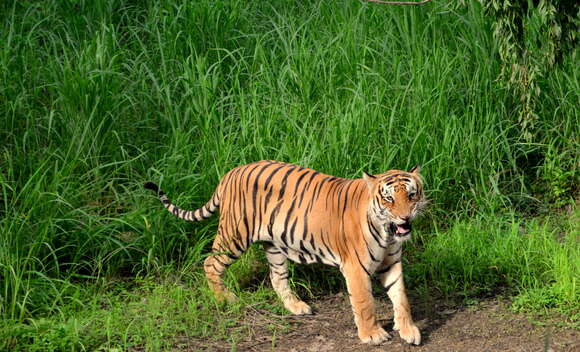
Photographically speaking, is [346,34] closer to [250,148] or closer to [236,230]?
[250,148]

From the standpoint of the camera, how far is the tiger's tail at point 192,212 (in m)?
5.40

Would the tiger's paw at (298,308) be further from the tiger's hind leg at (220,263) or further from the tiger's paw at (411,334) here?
the tiger's paw at (411,334)

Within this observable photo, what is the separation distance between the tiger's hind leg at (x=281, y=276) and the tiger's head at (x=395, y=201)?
793 mm

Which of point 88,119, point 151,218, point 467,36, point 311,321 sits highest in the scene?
point 467,36

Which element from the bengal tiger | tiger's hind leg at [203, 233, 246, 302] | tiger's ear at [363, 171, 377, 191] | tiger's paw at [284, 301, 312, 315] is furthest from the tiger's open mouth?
tiger's hind leg at [203, 233, 246, 302]

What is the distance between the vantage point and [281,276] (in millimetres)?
5328

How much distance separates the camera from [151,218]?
18.3 ft

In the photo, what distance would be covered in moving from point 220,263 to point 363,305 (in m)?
0.96

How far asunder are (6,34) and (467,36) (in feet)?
11.3

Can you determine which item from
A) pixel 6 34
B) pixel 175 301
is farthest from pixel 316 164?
pixel 6 34

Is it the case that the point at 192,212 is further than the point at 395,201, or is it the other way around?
the point at 192,212

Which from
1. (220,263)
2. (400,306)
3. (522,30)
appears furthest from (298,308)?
(522,30)

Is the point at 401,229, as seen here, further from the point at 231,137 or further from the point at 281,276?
the point at 231,137

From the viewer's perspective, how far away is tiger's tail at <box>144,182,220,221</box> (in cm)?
540
